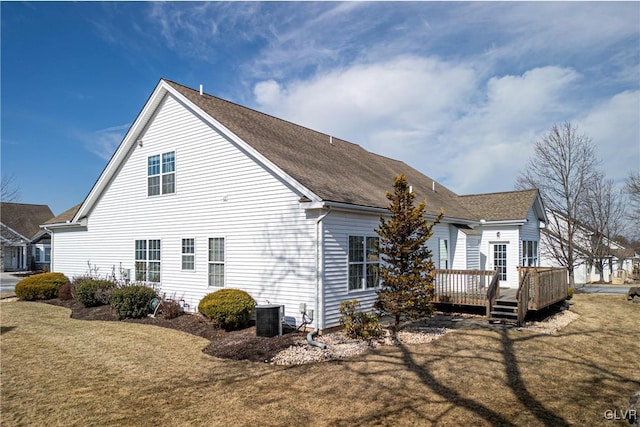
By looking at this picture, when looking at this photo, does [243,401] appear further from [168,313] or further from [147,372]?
[168,313]

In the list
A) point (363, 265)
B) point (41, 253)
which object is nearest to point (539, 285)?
point (363, 265)

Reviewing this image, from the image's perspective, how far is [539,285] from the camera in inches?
513

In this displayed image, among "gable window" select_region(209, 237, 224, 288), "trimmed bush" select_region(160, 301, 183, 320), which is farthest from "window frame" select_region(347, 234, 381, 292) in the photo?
"trimmed bush" select_region(160, 301, 183, 320)

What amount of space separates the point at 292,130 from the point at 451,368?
39.2 ft

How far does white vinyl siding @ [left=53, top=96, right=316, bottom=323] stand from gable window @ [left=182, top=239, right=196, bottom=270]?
7.1 inches

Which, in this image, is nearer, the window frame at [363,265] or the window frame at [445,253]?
the window frame at [363,265]

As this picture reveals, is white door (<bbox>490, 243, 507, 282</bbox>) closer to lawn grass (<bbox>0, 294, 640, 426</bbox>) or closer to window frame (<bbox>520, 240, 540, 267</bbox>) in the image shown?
window frame (<bbox>520, 240, 540, 267</bbox>)

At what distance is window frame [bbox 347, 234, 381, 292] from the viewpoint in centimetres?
1219

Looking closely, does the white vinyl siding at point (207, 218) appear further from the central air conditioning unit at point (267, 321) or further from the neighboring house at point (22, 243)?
the neighboring house at point (22, 243)

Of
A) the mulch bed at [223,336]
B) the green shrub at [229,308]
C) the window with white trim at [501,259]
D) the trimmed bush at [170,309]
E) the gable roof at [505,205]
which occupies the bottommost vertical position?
the mulch bed at [223,336]

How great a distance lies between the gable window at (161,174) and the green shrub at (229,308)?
5.28 meters

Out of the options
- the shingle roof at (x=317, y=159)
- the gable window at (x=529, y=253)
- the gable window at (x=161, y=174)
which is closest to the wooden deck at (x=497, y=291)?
the shingle roof at (x=317, y=159)

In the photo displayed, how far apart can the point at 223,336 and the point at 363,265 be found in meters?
4.42

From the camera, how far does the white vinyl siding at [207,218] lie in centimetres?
1180
